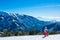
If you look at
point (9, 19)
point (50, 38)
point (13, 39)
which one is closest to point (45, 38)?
point (50, 38)

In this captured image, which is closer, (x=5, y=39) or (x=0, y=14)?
(x=5, y=39)

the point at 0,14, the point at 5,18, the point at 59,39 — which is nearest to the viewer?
the point at 59,39

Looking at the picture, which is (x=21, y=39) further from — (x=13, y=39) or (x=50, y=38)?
(x=50, y=38)

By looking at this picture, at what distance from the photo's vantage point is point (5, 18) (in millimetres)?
199000

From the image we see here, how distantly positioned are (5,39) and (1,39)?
0.30 metres

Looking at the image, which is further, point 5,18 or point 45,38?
point 5,18

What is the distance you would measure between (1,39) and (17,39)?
117 cm

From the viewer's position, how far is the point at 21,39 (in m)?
14.5

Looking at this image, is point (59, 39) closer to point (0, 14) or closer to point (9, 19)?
point (0, 14)

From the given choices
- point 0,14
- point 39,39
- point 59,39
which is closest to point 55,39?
point 59,39

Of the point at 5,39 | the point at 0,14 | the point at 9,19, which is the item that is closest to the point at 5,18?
the point at 9,19

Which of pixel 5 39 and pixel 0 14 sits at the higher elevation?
pixel 0 14

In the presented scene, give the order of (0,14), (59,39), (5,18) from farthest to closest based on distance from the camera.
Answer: (5,18)
(0,14)
(59,39)

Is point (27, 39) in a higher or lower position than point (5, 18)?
lower
